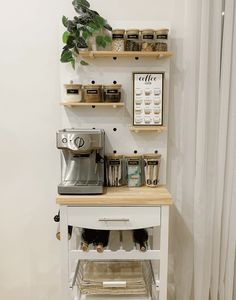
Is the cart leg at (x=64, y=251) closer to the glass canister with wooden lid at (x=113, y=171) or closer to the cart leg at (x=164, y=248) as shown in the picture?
the glass canister with wooden lid at (x=113, y=171)

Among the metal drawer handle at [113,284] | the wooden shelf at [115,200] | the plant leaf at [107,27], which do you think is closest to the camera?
the wooden shelf at [115,200]

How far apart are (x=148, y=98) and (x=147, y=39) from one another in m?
0.33

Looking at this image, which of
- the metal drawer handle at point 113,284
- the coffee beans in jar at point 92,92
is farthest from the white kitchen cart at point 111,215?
the coffee beans in jar at point 92,92

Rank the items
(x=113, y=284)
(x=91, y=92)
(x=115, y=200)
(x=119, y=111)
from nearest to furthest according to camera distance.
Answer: (x=115, y=200) → (x=113, y=284) → (x=91, y=92) → (x=119, y=111)

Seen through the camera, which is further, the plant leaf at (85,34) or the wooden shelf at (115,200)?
the plant leaf at (85,34)

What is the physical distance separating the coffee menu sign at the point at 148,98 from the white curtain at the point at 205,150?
0.13 m

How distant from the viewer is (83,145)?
1.58 meters

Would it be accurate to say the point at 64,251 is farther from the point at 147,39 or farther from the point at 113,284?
the point at 147,39

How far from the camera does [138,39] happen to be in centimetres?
174

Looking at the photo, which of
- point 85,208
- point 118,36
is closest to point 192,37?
point 118,36

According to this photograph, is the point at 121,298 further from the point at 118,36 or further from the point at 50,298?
the point at 118,36

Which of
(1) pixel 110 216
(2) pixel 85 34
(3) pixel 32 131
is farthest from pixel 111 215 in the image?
(2) pixel 85 34

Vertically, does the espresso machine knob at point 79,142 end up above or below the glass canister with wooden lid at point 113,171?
above

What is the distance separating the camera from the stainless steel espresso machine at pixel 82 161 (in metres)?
1.56
